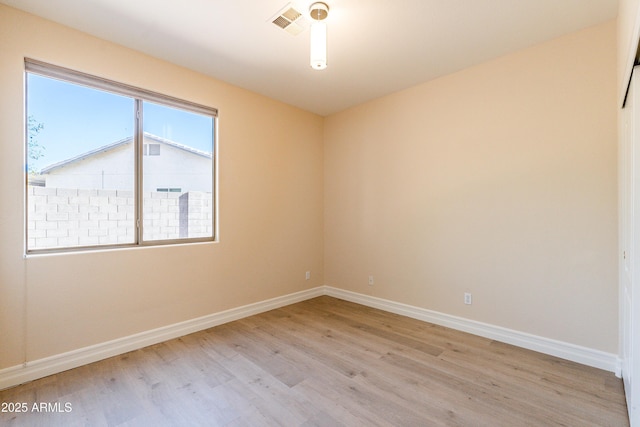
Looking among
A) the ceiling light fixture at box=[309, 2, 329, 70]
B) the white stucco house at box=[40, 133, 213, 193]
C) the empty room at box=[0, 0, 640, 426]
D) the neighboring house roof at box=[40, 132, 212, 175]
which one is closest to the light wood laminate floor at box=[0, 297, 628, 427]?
the empty room at box=[0, 0, 640, 426]

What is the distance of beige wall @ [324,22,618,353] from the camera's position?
2.36 meters

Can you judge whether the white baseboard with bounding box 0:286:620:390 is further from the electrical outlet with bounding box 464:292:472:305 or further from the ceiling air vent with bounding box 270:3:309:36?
the ceiling air vent with bounding box 270:3:309:36

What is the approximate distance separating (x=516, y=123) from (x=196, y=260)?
3519 mm

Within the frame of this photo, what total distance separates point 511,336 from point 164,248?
3.51 m

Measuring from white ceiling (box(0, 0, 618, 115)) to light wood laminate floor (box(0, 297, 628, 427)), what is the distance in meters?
2.80

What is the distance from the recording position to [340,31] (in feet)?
8.03

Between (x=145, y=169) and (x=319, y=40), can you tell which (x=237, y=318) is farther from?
(x=319, y=40)

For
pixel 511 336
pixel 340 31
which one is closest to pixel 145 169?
pixel 340 31

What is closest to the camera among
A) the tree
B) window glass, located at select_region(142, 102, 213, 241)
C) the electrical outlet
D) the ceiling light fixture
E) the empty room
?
the empty room

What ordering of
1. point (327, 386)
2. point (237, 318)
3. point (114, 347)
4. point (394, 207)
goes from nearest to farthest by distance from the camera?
point (327, 386)
point (114, 347)
point (237, 318)
point (394, 207)

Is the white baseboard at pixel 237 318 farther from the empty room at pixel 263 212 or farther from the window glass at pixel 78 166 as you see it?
the window glass at pixel 78 166

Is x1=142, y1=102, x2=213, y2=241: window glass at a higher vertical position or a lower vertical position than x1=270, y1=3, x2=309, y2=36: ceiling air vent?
lower

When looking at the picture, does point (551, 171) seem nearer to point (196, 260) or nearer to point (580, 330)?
point (580, 330)

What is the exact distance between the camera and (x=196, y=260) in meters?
3.12
